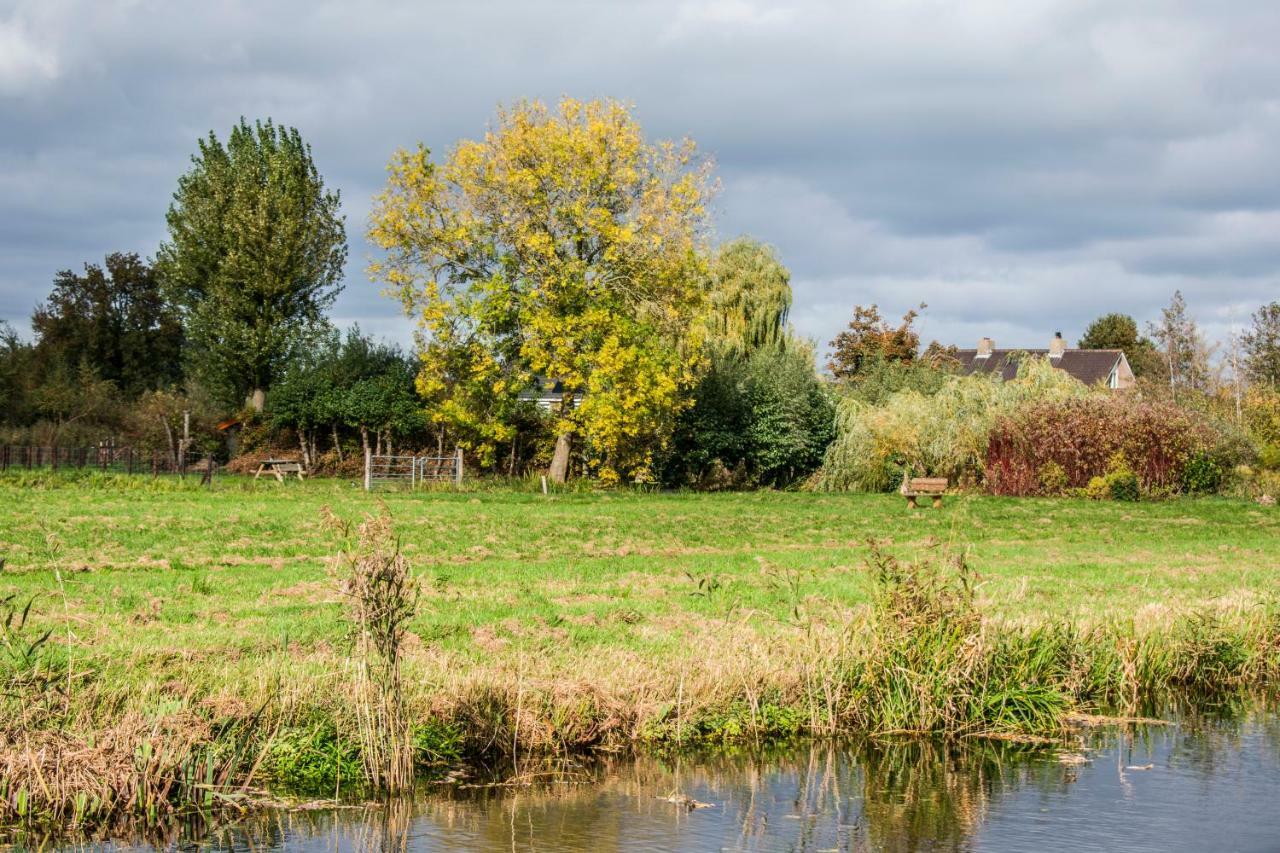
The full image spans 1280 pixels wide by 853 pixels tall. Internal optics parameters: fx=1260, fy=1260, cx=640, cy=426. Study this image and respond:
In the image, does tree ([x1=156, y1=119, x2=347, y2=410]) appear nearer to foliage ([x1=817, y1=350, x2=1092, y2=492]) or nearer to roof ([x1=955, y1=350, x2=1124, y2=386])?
foliage ([x1=817, y1=350, x2=1092, y2=492])

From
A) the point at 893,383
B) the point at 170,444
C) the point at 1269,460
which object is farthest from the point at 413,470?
the point at 1269,460

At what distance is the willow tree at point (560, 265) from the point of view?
3994cm

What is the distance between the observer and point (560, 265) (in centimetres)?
4088

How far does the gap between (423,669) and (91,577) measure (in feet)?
27.2

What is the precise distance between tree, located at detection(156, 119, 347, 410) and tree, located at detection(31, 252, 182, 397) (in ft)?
48.5

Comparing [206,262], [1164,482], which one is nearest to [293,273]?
[206,262]

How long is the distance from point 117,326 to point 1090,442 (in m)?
54.7

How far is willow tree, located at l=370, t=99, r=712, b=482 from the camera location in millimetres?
39938

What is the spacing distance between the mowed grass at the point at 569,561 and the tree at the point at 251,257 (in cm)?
1852

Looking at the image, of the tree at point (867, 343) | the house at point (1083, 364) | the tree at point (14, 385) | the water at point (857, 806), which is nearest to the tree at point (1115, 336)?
the house at point (1083, 364)

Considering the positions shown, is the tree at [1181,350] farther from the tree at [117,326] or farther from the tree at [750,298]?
the tree at [117,326]

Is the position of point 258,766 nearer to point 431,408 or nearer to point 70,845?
point 70,845

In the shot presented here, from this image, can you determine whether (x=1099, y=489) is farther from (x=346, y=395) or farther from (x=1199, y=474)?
(x=346, y=395)

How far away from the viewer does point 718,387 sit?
1786 inches
